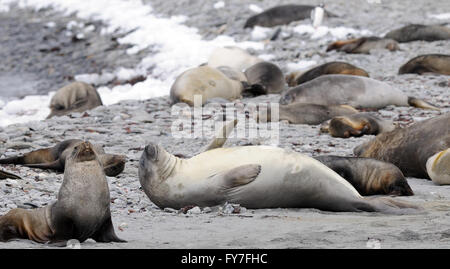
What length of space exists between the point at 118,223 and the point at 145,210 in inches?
19.4

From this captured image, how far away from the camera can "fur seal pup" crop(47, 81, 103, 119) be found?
437 inches

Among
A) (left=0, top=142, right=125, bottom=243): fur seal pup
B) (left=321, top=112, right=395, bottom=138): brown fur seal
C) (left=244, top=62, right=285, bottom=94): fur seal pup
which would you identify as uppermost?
(left=0, top=142, right=125, bottom=243): fur seal pup

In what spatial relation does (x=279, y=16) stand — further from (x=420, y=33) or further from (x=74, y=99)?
(x=74, y=99)

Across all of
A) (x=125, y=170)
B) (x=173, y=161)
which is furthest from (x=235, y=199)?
(x=125, y=170)

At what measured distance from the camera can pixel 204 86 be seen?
35.4 ft

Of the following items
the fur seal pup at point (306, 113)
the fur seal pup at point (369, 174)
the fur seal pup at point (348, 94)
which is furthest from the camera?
the fur seal pup at point (348, 94)

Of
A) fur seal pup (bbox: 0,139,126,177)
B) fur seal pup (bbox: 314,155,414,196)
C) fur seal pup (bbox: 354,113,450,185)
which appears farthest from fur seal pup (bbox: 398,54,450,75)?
fur seal pup (bbox: 0,139,126,177)

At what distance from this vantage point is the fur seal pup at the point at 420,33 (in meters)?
14.0

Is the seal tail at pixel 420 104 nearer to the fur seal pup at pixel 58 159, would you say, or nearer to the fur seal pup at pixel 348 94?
the fur seal pup at pixel 348 94

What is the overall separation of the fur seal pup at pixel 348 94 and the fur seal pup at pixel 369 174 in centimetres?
400

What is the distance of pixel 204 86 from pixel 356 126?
121 inches

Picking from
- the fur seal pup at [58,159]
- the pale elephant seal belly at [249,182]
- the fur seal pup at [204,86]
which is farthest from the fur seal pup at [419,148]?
the fur seal pup at [204,86]

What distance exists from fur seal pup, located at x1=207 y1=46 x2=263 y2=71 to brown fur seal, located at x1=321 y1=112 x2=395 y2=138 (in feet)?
16.6

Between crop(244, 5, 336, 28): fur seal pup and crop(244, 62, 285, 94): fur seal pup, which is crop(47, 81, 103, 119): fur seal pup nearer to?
crop(244, 62, 285, 94): fur seal pup
